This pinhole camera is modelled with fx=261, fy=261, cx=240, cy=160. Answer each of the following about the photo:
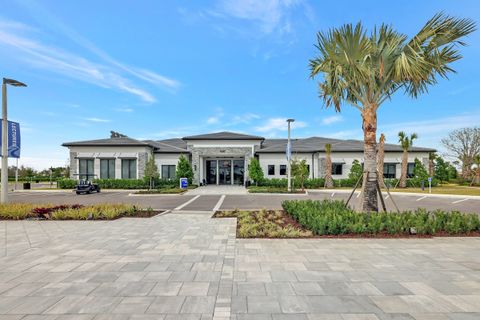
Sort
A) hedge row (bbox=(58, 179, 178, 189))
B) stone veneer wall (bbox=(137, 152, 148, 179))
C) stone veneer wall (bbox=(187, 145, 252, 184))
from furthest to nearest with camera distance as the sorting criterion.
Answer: stone veneer wall (bbox=(187, 145, 252, 184)) < stone veneer wall (bbox=(137, 152, 148, 179)) < hedge row (bbox=(58, 179, 178, 189))

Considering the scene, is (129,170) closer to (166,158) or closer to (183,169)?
(166,158)

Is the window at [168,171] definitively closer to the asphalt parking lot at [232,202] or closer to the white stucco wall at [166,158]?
the white stucco wall at [166,158]

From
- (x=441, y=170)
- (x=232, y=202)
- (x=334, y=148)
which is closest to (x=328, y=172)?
(x=334, y=148)

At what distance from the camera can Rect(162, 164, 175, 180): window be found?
3531cm

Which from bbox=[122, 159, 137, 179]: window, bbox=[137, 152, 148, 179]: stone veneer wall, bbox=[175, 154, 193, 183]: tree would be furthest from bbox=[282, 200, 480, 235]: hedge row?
bbox=[122, 159, 137, 179]: window

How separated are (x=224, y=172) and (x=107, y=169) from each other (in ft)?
51.4

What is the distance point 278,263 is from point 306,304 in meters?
1.82

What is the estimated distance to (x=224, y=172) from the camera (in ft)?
127

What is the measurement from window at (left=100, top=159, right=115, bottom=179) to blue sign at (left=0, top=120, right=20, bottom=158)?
66.4 ft

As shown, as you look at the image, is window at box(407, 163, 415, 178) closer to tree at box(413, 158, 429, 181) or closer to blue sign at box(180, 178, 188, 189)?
tree at box(413, 158, 429, 181)

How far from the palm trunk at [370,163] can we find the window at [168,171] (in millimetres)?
29055

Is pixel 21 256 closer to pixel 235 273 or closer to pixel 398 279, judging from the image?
pixel 235 273

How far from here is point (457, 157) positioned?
46.4 metres

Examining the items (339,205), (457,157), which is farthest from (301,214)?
(457,157)
